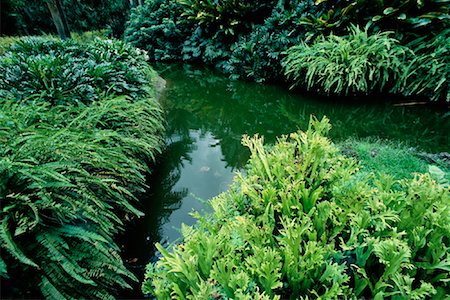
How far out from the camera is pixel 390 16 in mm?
5887

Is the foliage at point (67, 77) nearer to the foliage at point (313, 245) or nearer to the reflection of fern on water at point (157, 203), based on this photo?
the reflection of fern on water at point (157, 203)

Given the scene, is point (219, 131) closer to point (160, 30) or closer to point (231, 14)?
point (231, 14)

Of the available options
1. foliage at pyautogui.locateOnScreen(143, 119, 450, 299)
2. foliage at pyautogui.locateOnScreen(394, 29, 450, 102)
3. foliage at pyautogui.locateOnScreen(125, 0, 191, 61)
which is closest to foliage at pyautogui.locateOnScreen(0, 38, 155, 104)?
foliage at pyautogui.locateOnScreen(143, 119, 450, 299)

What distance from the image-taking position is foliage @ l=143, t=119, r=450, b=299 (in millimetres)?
1514

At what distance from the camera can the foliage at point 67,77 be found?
3.38m

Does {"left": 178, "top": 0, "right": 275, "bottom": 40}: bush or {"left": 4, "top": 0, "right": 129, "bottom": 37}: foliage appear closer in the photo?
{"left": 178, "top": 0, "right": 275, "bottom": 40}: bush

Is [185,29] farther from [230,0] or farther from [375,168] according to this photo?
[375,168]

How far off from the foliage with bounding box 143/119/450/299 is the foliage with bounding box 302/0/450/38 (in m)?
4.91

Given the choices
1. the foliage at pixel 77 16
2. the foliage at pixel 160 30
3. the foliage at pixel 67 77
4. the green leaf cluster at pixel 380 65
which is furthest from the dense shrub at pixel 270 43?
the foliage at pixel 77 16

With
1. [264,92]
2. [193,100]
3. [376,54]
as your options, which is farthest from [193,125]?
[376,54]

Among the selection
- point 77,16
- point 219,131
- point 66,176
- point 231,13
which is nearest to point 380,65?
point 219,131

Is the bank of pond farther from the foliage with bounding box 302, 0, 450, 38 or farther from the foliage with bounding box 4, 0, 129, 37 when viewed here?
the foliage with bounding box 4, 0, 129, 37

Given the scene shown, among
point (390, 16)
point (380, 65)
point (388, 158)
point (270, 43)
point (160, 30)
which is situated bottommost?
point (388, 158)

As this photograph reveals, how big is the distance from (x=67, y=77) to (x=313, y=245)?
3.29 metres
